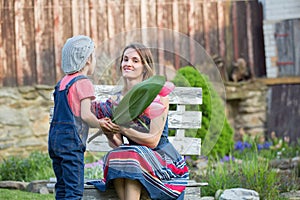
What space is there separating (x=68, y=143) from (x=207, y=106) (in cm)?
372

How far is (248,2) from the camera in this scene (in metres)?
9.59

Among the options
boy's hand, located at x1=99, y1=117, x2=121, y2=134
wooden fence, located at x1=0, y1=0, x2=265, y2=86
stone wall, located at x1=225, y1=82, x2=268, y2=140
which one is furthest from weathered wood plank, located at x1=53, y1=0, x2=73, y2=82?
boy's hand, located at x1=99, y1=117, x2=121, y2=134

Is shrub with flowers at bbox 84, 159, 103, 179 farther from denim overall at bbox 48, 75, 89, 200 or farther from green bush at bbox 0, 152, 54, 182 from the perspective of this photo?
denim overall at bbox 48, 75, 89, 200

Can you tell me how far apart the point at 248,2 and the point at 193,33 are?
3.44 feet

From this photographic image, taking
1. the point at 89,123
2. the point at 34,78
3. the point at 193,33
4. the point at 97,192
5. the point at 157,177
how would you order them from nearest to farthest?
1. the point at 89,123
2. the point at 157,177
3. the point at 97,192
4. the point at 34,78
5. the point at 193,33

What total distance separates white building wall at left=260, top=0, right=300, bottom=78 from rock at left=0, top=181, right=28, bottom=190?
4582 mm

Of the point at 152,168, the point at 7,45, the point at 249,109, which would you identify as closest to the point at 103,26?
the point at 7,45

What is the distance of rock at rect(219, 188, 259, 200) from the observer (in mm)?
4961

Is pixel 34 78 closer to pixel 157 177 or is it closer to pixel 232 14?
pixel 232 14

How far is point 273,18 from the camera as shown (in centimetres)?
943

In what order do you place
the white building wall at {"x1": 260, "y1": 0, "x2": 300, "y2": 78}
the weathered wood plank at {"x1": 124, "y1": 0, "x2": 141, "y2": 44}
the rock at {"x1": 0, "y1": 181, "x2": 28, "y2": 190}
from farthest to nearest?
the white building wall at {"x1": 260, "y1": 0, "x2": 300, "y2": 78} → the weathered wood plank at {"x1": 124, "y1": 0, "x2": 141, "y2": 44} → the rock at {"x1": 0, "y1": 181, "x2": 28, "y2": 190}

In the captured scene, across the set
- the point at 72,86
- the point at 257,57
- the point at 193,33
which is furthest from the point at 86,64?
the point at 257,57

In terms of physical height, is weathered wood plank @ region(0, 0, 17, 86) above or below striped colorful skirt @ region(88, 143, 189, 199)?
above

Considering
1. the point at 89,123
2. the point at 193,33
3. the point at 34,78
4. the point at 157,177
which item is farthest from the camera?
the point at 193,33
